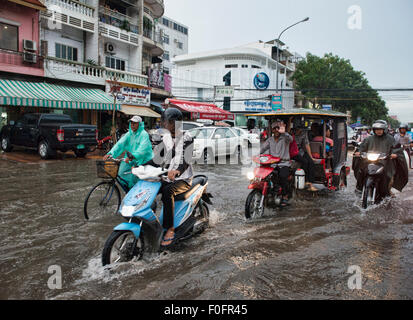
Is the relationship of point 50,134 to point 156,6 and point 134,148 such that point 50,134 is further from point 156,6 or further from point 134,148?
point 156,6

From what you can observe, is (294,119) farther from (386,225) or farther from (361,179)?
(386,225)

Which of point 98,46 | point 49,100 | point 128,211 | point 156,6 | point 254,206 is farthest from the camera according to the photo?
point 156,6

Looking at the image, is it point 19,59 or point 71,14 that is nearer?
point 19,59

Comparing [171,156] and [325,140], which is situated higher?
[325,140]

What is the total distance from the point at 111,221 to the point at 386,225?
465 centimetres

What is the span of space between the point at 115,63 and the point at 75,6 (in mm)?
4536

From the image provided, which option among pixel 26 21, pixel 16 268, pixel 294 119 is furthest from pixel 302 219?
pixel 26 21

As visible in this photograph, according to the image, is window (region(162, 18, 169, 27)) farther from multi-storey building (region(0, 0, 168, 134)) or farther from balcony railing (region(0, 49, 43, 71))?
balcony railing (region(0, 49, 43, 71))

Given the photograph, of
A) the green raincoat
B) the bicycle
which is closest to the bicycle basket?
the bicycle

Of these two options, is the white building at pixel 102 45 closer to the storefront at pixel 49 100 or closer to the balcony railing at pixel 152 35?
the balcony railing at pixel 152 35

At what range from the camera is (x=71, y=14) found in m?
18.8

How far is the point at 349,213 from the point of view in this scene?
625 cm

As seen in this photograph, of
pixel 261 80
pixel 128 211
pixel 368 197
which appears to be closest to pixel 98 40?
pixel 368 197

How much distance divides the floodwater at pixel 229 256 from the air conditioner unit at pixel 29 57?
12.2 m
